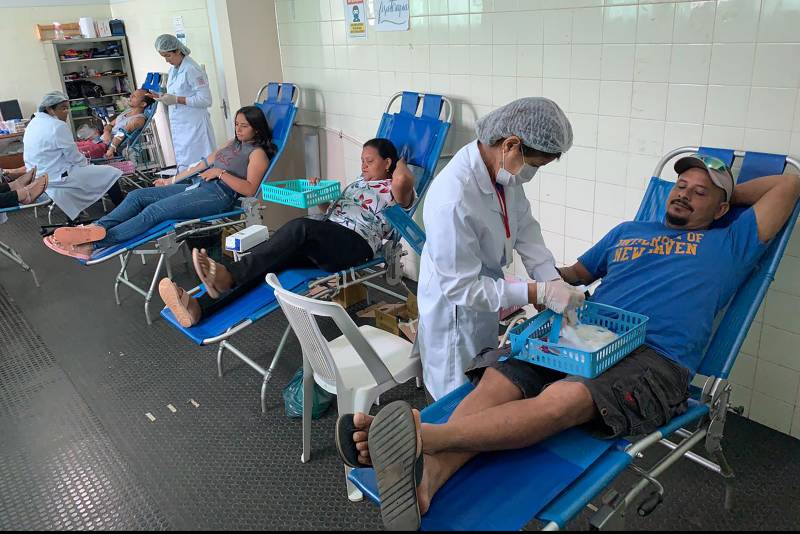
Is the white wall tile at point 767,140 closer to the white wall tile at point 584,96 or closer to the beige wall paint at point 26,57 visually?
the white wall tile at point 584,96

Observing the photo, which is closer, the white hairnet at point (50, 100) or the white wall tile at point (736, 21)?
the white wall tile at point (736, 21)

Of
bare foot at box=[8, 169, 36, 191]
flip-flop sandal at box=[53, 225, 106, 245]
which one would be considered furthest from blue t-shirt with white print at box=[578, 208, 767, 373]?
bare foot at box=[8, 169, 36, 191]

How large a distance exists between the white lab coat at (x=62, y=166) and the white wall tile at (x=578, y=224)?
3824 mm

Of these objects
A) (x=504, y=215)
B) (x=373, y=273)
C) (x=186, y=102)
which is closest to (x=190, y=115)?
(x=186, y=102)

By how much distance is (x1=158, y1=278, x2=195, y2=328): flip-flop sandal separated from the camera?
102 inches

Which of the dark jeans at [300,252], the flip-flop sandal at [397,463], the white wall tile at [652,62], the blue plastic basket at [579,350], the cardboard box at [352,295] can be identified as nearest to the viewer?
the flip-flop sandal at [397,463]

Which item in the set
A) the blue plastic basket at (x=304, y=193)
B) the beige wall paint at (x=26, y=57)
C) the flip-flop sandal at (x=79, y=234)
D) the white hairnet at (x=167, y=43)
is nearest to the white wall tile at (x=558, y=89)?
the blue plastic basket at (x=304, y=193)

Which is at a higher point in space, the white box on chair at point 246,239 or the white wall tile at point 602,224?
the white wall tile at point 602,224

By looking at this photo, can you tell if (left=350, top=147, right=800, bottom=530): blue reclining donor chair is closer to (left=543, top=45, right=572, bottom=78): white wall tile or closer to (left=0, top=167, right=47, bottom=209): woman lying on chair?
(left=543, top=45, right=572, bottom=78): white wall tile

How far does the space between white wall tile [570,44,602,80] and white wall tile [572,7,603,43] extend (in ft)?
0.09

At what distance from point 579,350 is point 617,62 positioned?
1.43 m

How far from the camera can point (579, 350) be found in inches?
66.0

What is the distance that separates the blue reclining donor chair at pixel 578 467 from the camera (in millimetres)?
1488

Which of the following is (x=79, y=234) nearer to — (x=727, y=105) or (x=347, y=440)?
(x=347, y=440)
